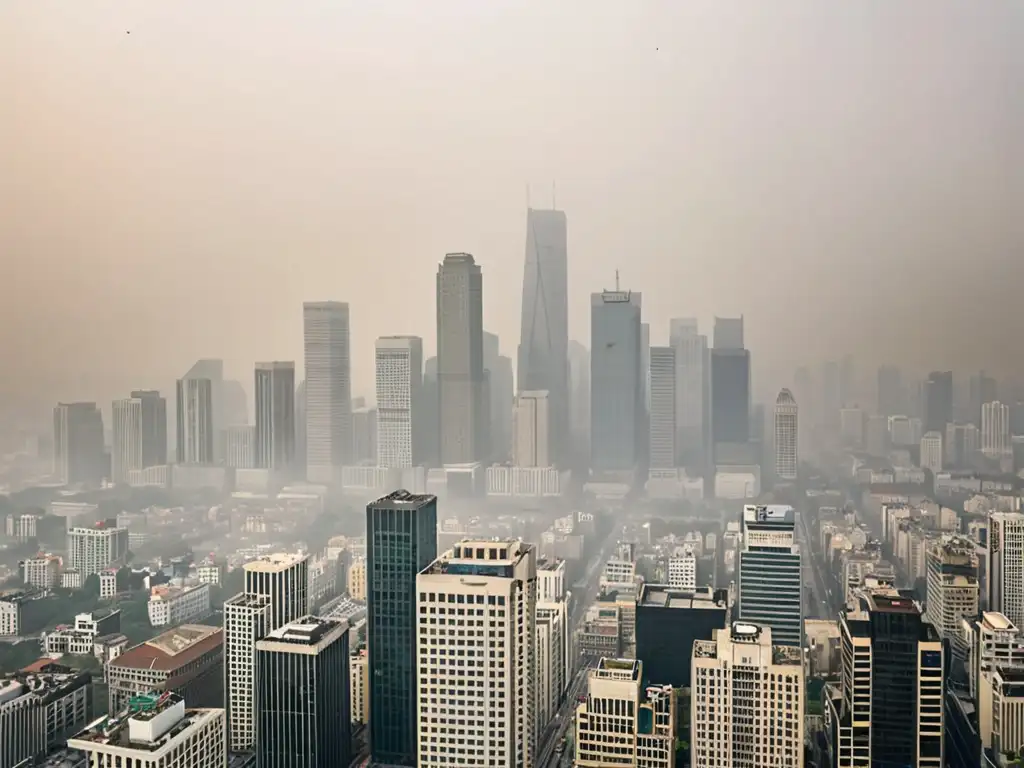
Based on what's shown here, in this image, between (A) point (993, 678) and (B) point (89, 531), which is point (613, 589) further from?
(B) point (89, 531)

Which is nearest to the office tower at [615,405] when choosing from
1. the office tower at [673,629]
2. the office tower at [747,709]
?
the office tower at [673,629]

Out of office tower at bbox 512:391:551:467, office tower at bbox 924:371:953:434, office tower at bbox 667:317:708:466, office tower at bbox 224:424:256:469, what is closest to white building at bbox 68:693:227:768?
office tower at bbox 512:391:551:467

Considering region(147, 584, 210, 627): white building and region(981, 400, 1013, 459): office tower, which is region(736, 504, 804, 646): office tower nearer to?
region(981, 400, 1013, 459): office tower

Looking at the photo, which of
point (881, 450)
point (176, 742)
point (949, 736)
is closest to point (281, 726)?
point (176, 742)

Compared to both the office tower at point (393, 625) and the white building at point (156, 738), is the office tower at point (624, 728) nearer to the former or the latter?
the office tower at point (393, 625)

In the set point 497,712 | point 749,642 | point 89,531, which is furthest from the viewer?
point 89,531

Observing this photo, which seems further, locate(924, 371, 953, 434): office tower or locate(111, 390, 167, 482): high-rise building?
locate(111, 390, 167, 482): high-rise building
